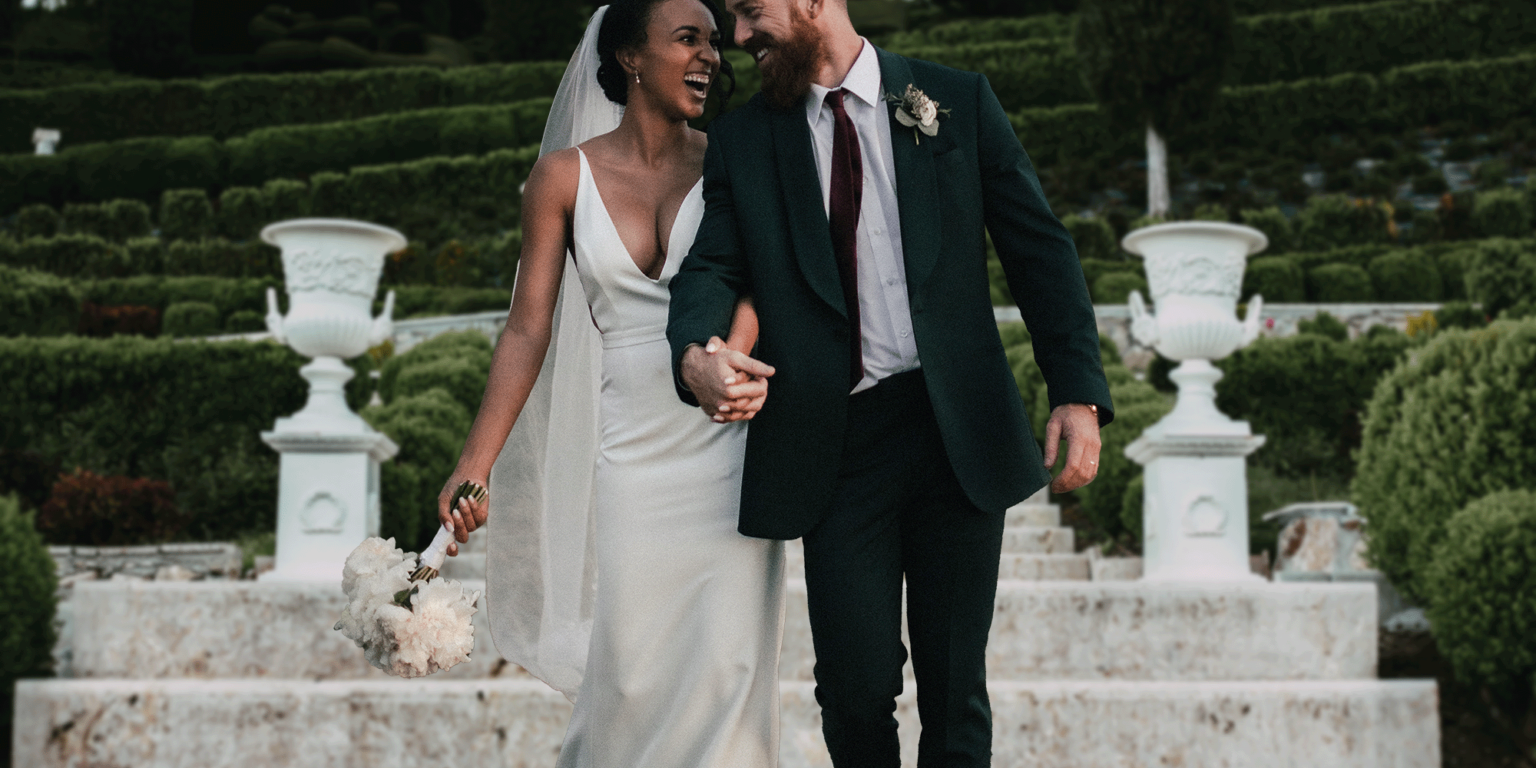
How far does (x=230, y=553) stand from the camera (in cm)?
644

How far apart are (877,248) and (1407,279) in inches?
531

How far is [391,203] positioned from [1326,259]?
16.0 meters

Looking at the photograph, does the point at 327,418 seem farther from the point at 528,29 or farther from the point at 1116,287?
the point at 528,29

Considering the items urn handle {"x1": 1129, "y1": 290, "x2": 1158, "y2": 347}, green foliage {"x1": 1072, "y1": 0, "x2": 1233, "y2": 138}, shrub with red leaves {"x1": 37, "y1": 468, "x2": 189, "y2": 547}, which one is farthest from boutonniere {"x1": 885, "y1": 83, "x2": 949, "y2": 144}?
green foliage {"x1": 1072, "y1": 0, "x2": 1233, "y2": 138}

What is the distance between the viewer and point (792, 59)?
214 cm

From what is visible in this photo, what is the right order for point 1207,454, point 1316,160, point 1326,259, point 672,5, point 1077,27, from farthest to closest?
point 1316,160 → point 1077,27 → point 1326,259 → point 1207,454 → point 672,5

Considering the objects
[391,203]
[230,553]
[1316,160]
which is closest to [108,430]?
[230,553]

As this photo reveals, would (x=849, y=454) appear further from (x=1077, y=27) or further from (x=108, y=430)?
(x=1077, y=27)

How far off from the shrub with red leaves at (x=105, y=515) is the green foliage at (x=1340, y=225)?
48.3 ft

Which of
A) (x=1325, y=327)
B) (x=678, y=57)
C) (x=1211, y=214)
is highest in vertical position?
(x=1211, y=214)

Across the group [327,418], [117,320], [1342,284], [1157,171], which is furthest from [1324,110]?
[327,418]

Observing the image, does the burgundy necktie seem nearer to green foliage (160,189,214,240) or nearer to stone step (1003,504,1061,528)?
stone step (1003,504,1061,528)

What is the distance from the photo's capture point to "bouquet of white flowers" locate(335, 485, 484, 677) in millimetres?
2016

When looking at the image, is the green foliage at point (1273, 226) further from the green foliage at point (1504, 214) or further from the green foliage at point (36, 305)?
the green foliage at point (36, 305)
